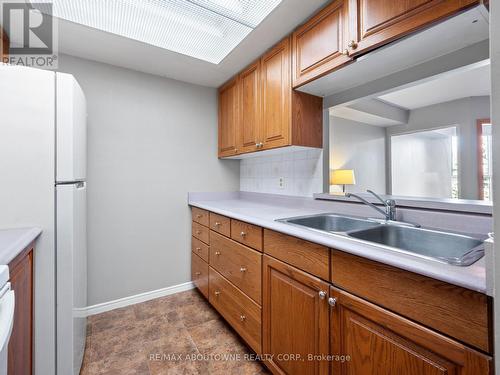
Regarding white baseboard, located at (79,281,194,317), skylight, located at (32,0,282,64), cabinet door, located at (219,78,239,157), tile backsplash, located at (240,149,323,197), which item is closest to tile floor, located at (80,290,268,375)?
white baseboard, located at (79,281,194,317)

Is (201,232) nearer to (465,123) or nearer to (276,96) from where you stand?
(276,96)

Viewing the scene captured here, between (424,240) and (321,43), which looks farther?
(321,43)

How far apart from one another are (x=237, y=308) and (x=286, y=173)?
1.20m

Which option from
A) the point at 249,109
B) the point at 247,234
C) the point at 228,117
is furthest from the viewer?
the point at 228,117

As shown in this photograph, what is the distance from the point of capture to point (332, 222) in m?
1.55

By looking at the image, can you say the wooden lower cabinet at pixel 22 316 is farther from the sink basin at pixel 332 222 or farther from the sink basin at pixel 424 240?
the sink basin at pixel 424 240

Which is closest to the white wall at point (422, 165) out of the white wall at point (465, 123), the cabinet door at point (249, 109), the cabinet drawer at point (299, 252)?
the white wall at point (465, 123)

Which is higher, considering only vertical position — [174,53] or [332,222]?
[174,53]

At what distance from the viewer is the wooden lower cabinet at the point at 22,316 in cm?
85

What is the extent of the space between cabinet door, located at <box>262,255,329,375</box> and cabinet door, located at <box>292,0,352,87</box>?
1.16 meters

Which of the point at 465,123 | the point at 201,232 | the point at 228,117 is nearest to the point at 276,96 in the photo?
the point at 228,117

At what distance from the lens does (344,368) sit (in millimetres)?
888

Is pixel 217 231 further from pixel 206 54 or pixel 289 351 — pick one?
pixel 206 54

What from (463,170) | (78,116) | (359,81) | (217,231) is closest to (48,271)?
(78,116)
